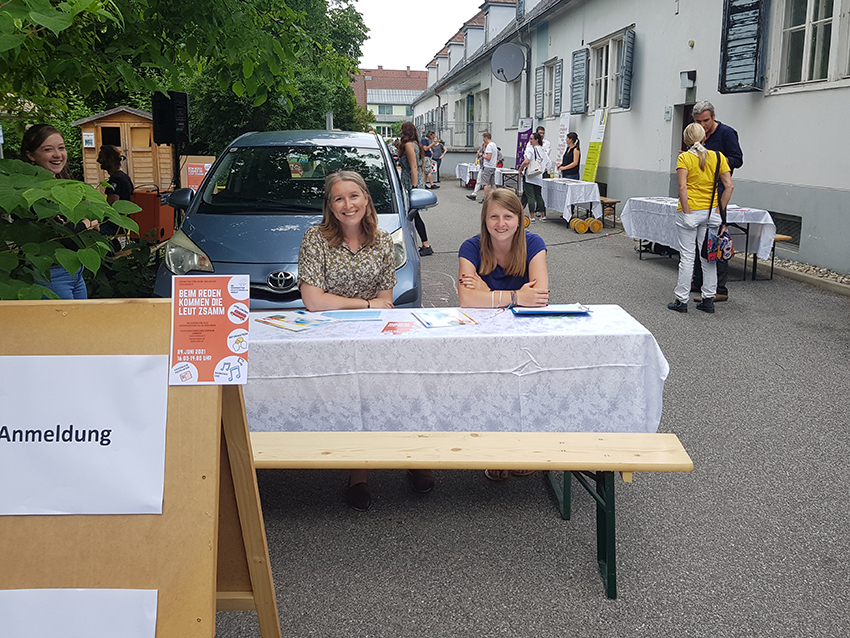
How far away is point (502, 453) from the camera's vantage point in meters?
3.16

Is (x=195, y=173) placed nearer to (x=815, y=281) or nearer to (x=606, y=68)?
(x=606, y=68)

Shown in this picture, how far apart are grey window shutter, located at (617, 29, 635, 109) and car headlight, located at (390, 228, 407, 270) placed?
1223 cm

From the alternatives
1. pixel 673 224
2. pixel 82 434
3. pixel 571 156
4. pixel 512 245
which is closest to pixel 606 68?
pixel 571 156

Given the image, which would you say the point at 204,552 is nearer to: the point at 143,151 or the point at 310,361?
the point at 310,361

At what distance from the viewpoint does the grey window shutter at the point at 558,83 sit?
71.5 ft

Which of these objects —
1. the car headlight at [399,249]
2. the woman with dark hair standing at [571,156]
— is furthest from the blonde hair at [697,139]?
the woman with dark hair standing at [571,156]

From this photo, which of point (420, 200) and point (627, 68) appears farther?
point (627, 68)

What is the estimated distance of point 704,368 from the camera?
242 inches

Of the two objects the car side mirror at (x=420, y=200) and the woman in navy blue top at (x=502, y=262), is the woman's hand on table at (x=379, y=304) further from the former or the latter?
the car side mirror at (x=420, y=200)

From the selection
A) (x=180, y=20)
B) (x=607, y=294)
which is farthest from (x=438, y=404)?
(x=607, y=294)

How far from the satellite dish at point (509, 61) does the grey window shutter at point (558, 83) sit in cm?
233

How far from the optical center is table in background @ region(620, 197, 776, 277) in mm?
9344

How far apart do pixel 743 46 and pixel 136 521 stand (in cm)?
1198

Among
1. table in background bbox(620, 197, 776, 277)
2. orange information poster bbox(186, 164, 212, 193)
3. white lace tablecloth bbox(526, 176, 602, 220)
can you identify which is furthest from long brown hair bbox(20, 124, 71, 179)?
white lace tablecloth bbox(526, 176, 602, 220)
